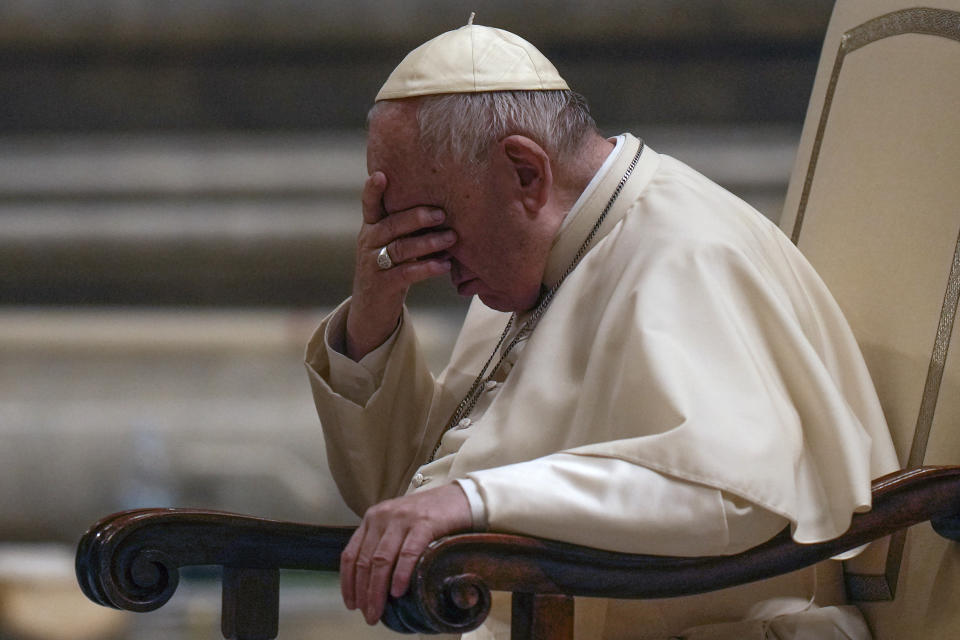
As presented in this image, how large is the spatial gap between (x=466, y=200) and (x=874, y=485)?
2.11 ft

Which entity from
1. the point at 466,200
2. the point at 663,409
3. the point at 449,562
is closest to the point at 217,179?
the point at 466,200

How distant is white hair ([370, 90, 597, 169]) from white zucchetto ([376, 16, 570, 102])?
13mm

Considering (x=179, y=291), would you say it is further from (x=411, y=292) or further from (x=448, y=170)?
(x=448, y=170)

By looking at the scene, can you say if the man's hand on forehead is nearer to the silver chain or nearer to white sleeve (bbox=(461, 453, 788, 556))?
the silver chain

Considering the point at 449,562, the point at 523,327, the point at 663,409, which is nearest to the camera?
the point at 449,562

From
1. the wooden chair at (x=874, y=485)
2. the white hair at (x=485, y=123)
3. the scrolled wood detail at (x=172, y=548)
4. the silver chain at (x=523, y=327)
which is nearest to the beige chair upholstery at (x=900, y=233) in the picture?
the wooden chair at (x=874, y=485)

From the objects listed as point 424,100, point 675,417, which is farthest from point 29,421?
point 675,417

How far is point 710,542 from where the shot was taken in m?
1.35

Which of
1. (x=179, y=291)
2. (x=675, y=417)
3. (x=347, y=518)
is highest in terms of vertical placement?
(x=675, y=417)

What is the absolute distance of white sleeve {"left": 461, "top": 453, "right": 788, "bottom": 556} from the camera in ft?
4.32

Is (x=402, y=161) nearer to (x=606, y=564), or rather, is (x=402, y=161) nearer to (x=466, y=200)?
(x=466, y=200)

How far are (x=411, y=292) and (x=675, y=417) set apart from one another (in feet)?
11.4

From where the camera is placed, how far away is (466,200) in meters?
1.74

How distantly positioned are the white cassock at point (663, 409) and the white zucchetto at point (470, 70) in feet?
0.52
